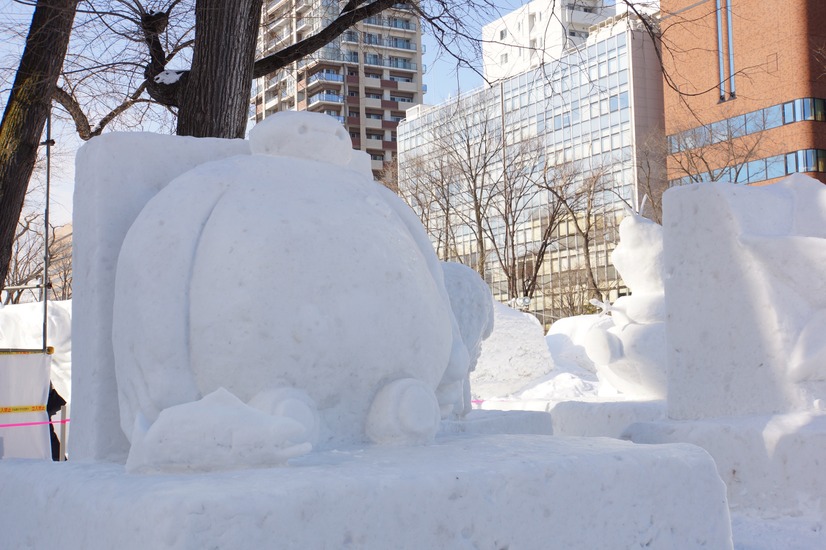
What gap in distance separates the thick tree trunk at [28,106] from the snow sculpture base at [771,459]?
16.8ft

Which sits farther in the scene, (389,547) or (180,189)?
(180,189)

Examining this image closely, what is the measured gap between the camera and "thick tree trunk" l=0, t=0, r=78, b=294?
659cm

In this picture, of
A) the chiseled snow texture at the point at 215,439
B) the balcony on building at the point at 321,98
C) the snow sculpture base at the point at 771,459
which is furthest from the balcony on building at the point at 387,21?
the balcony on building at the point at 321,98

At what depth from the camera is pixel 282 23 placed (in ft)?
33.3

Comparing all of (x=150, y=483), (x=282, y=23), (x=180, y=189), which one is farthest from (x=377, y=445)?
(x=282, y=23)

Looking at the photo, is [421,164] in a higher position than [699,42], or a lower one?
lower

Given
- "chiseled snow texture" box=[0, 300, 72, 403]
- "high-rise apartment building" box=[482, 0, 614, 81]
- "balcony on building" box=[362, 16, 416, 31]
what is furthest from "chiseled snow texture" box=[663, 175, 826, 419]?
"chiseled snow texture" box=[0, 300, 72, 403]

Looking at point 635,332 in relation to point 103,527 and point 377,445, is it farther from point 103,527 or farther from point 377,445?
point 103,527

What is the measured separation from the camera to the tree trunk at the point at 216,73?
6.19 m

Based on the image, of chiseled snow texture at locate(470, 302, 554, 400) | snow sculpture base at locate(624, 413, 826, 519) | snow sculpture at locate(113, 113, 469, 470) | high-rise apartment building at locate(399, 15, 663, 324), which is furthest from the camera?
high-rise apartment building at locate(399, 15, 663, 324)

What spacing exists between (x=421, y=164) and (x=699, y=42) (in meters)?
12.4

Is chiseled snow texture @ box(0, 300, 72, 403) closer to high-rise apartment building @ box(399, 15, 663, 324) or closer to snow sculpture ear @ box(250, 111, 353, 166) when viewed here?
snow sculpture ear @ box(250, 111, 353, 166)

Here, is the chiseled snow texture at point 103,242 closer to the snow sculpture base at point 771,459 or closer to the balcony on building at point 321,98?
the snow sculpture base at point 771,459

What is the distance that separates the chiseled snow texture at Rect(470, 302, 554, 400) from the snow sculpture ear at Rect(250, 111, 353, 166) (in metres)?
9.00
